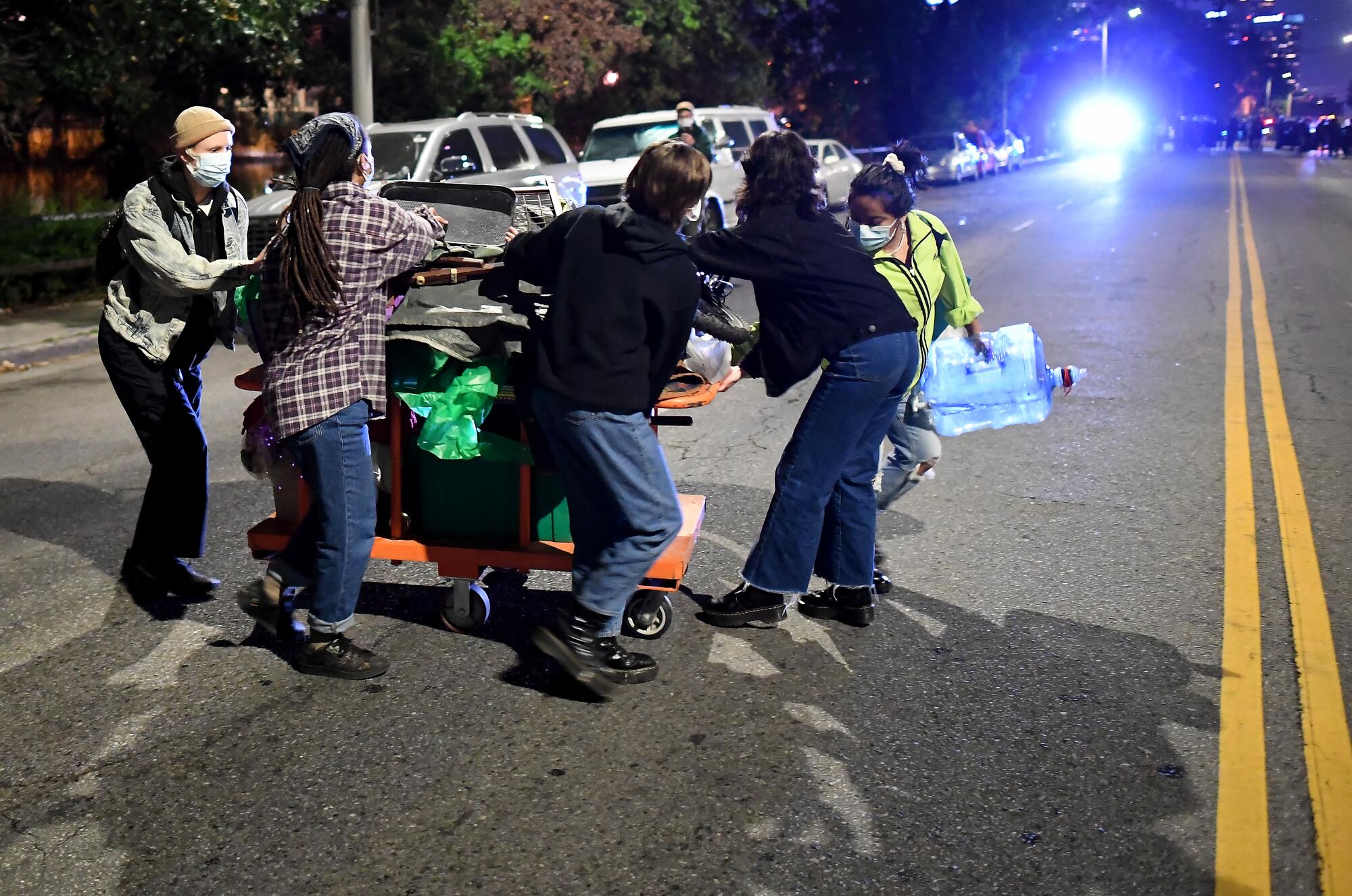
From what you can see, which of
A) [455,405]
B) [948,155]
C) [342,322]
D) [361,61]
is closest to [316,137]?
[342,322]

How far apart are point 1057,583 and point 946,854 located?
2.25 m

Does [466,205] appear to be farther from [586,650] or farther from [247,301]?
[586,650]

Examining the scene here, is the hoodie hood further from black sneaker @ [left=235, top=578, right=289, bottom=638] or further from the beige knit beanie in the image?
black sneaker @ [left=235, top=578, right=289, bottom=638]

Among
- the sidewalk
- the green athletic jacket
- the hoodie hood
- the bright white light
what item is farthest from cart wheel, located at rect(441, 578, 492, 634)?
the bright white light

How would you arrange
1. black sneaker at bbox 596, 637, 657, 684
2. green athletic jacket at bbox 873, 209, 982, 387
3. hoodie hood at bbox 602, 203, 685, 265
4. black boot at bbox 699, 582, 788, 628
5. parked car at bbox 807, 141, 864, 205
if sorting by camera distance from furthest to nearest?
parked car at bbox 807, 141, 864, 205, green athletic jacket at bbox 873, 209, 982, 387, black boot at bbox 699, 582, 788, 628, black sneaker at bbox 596, 637, 657, 684, hoodie hood at bbox 602, 203, 685, 265

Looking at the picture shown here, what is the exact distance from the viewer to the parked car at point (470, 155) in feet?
46.6

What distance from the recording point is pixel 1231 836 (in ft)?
11.6

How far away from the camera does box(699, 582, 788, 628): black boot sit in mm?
4934

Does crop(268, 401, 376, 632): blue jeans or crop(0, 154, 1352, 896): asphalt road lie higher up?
crop(268, 401, 376, 632): blue jeans

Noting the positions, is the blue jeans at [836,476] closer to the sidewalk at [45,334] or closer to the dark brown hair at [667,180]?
the dark brown hair at [667,180]

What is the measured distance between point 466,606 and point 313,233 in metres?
1.48

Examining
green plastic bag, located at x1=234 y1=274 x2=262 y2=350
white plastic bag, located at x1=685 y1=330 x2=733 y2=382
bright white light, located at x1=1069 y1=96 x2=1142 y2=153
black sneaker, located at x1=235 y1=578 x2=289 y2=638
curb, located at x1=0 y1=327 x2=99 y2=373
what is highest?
bright white light, located at x1=1069 y1=96 x2=1142 y2=153

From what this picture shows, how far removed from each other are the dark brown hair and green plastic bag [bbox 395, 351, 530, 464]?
800mm

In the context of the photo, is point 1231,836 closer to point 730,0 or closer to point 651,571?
point 651,571
